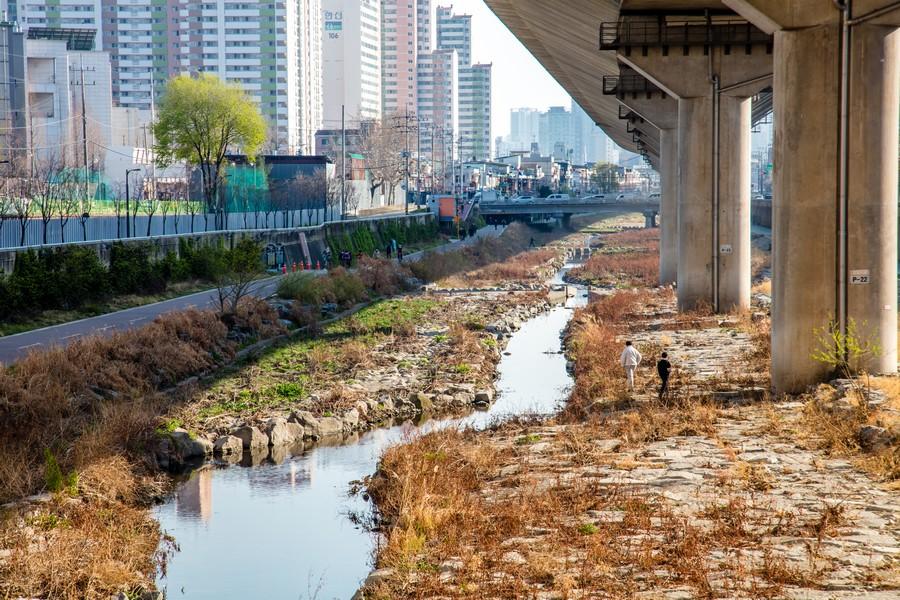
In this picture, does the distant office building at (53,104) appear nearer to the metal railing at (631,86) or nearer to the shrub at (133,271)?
the shrub at (133,271)

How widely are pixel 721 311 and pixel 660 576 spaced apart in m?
30.6

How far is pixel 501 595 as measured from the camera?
12930mm

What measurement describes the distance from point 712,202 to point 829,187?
19.7 metres

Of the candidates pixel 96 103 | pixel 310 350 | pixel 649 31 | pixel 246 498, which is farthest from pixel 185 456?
pixel 96 103

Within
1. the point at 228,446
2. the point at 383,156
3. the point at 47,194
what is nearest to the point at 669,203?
the point at 47,194

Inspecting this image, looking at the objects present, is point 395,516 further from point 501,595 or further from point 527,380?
point 527,380

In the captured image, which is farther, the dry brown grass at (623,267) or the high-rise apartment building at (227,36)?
the high-rise apartment building at (227,36)

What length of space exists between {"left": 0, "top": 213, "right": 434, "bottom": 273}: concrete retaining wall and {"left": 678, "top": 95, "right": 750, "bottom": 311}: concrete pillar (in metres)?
19.3

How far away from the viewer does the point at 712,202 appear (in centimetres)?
4238

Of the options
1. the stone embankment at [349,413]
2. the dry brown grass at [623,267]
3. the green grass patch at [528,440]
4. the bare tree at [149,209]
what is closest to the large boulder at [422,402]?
the stone embankment at [349,413]

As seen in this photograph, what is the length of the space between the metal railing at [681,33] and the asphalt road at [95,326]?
16.0 m

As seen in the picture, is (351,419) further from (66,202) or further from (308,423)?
(66,202)

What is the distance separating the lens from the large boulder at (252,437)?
2467cm

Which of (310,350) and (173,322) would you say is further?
(310,350)
